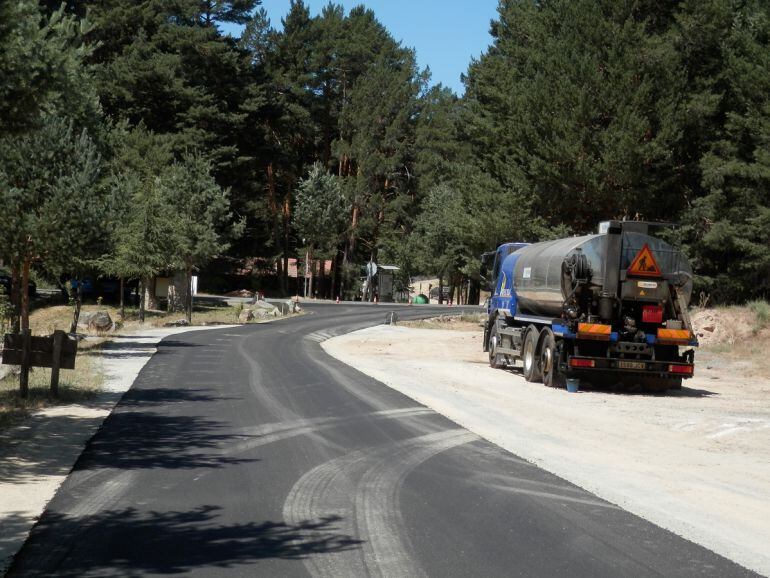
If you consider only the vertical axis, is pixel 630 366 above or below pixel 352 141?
below

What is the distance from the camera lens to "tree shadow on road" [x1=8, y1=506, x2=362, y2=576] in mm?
6695

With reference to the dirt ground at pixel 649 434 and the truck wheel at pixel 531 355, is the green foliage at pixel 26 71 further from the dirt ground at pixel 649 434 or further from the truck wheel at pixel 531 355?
the truck wheel at pixel 531 355

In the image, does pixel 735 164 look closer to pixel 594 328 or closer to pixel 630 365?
pixel 630 365

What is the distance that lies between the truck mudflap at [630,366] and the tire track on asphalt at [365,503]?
914cm

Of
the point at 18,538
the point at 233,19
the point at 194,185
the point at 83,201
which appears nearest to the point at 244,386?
the point at 83,201

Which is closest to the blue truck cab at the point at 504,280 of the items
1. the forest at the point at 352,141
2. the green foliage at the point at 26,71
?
the forest at the point at 352,141

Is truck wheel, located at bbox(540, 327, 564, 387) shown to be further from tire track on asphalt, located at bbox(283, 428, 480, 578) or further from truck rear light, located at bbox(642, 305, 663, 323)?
tire track on asphalt, located at bbox(283, 428, 480, 578)

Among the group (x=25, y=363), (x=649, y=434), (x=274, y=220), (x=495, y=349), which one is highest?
(x=274, y=220)

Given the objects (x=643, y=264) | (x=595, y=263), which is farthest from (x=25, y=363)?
(x=643, y=264)

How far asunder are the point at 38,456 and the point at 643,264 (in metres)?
15.2

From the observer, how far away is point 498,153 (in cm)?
5038

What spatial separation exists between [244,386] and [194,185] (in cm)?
3270

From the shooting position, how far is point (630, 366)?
71.9 feet

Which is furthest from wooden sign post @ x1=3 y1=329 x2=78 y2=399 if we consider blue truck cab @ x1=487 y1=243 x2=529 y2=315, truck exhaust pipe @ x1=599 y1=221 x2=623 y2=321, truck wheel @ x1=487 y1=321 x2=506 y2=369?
truck wheel @ x1=487 y1=321 x2=506 y2=369
